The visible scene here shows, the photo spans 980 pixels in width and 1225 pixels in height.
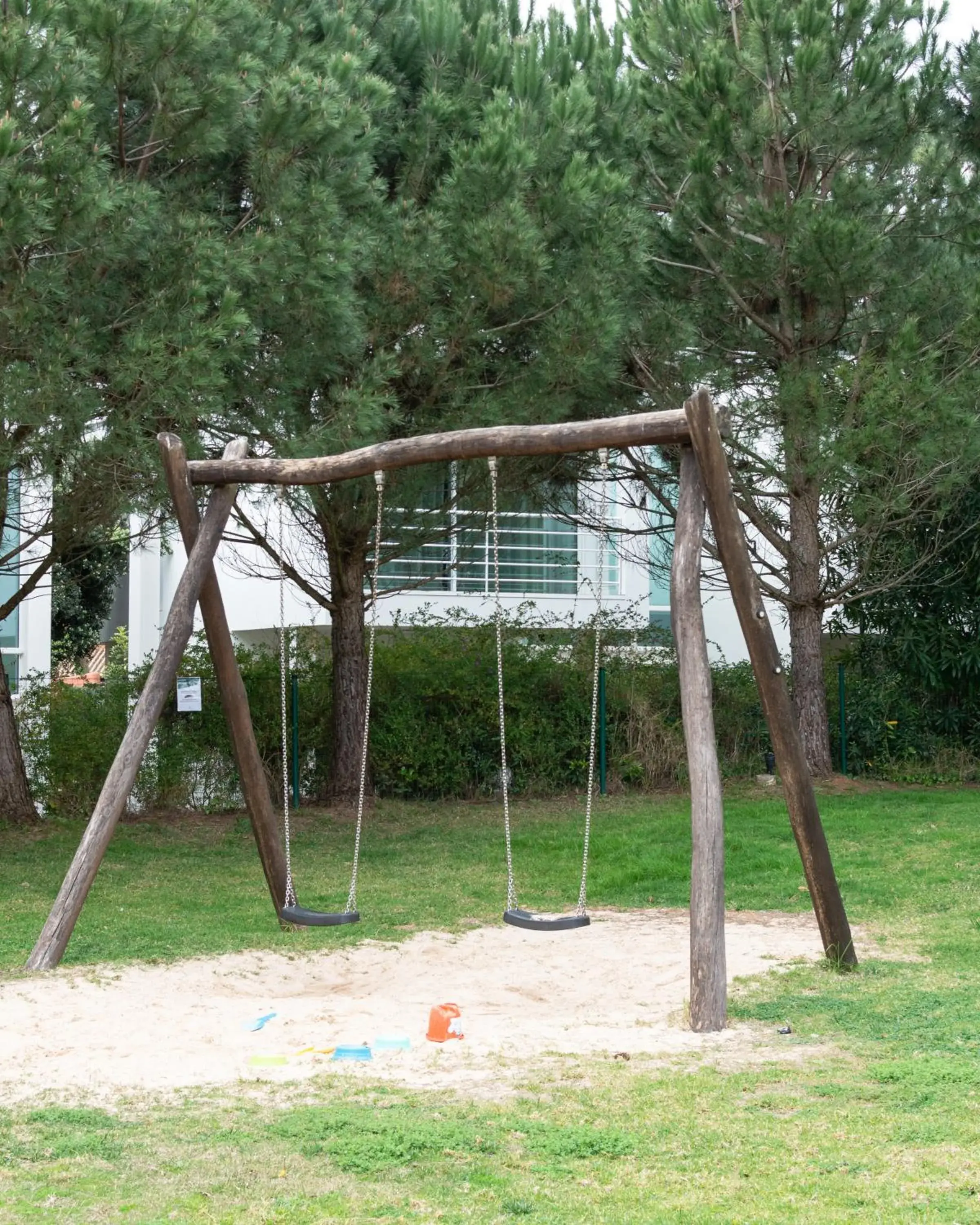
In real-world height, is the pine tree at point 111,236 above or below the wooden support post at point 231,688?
above

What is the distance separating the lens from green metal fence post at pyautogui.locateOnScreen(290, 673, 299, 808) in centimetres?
1378

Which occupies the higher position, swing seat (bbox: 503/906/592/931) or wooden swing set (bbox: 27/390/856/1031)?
wooden swing set (bbox: 27/390/856/1031)

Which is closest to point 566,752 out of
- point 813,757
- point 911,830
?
point 813,757

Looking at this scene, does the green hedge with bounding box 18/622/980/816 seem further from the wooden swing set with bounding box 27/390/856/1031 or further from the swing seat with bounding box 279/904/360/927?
the swing seat with bounding box 279/904/360/927

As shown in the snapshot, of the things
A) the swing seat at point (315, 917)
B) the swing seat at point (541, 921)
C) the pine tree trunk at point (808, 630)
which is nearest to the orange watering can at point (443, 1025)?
the swing seat at point (541, 921)

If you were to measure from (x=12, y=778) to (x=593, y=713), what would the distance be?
7.32m

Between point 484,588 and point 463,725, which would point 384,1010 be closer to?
point 463,725

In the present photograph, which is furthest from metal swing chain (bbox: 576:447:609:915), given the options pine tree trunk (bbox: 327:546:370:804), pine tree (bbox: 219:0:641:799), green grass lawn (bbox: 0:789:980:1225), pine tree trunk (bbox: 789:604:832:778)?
pine tree trunk (bbox: 327:546:370:804)

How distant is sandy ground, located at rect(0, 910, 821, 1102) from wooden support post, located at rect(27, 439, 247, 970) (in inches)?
8.2

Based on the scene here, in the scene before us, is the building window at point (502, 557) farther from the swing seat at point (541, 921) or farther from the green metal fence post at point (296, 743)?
the swing seat at point (541, 921)

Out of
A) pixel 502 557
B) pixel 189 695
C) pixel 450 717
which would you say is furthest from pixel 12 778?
pixel 502 557

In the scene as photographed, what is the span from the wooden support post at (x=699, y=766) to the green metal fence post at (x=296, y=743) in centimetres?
820

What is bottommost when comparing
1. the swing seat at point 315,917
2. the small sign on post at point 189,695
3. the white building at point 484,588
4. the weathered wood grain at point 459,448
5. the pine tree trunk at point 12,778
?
the swing seat at point 315,917

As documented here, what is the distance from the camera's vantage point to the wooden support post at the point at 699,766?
551cm
